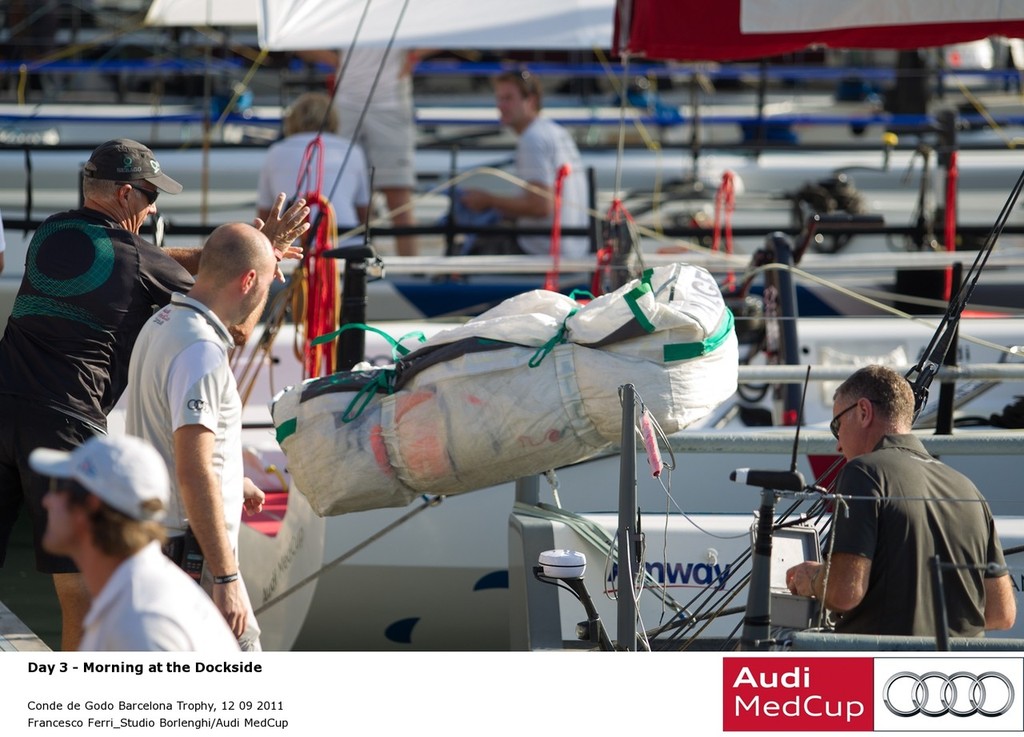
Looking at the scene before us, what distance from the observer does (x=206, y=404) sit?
351 cm

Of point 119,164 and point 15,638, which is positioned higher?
point 119,164

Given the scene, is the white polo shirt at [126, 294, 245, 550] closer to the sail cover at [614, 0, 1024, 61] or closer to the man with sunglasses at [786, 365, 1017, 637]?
the man with sunglasses at [786, 365, 1017, 637]

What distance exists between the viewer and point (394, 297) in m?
9.00

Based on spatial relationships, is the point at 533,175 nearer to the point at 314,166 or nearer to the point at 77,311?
the point at 314,166

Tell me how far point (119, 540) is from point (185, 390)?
110 centimetres

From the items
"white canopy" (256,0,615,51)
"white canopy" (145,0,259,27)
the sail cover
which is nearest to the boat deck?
the sail cover

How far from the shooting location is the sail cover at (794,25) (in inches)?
220

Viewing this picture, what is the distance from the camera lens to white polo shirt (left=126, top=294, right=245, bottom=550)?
3.52 metres

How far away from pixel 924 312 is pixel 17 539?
538cm

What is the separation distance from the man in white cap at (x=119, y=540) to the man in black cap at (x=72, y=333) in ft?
5.07

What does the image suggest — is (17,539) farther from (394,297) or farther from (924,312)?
(924,312)

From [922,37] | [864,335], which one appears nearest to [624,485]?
[922,37]
